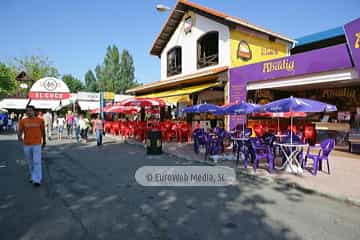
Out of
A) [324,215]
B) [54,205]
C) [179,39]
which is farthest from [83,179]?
[179,39]

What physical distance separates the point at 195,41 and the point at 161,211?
14.0 m

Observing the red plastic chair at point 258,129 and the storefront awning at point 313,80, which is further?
the red plastic chair at point 258,129

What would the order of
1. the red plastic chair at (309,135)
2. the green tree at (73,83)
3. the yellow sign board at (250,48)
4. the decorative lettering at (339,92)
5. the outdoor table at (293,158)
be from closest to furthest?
the outdoor table at (293,158)
the red plastic chair at (309,135)
the decorative lettering at (339,92)
the yellow sign board at (250,48)
the green tree at (73,83)

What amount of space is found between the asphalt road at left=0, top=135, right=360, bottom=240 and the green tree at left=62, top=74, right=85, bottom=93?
2520 inches

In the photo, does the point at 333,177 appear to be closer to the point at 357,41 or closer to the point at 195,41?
the point at 357,41

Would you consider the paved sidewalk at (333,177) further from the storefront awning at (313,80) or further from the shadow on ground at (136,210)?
the storefront awning at (313,80)

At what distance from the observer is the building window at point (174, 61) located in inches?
749

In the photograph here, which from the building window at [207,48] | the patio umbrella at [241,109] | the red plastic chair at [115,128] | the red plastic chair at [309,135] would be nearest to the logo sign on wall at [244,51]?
the building window at [207,48]

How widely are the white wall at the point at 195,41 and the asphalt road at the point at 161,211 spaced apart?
31.2ft

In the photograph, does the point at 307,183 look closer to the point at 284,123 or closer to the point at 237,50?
the point at 284,123

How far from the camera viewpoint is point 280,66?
1123 cm

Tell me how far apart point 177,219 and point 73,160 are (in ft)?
20.5

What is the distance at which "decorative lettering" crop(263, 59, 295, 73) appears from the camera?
10.8 meters

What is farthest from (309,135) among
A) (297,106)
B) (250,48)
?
(297,106)
